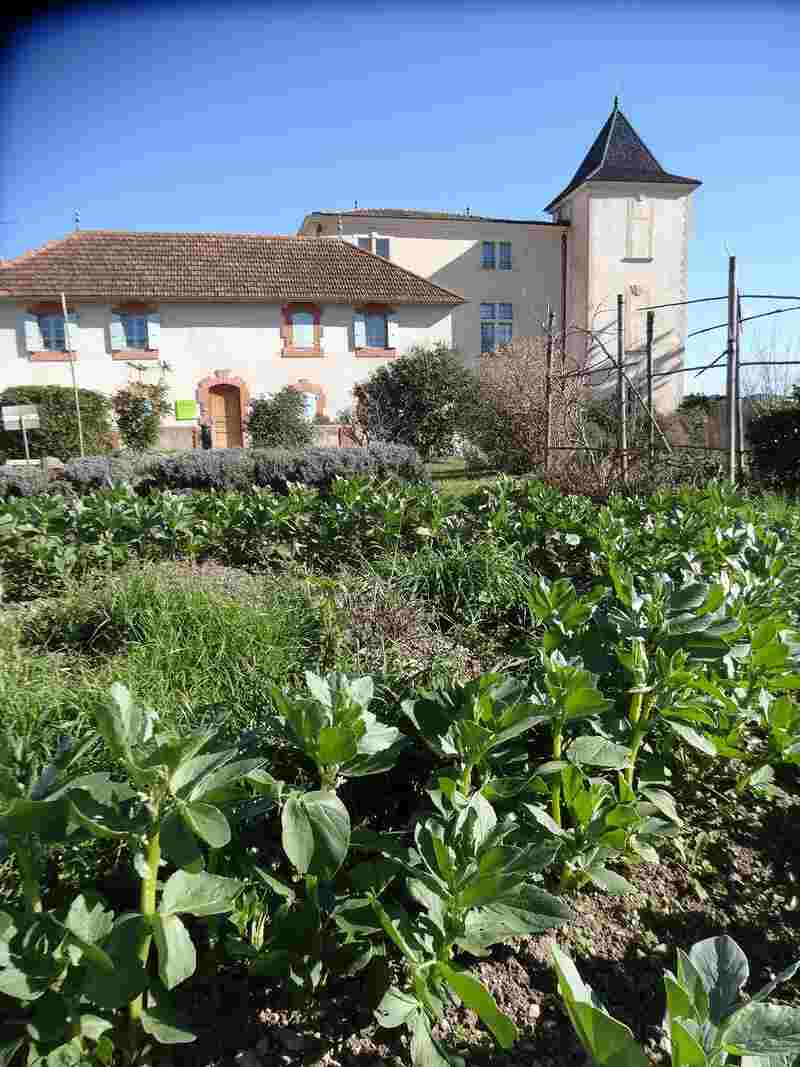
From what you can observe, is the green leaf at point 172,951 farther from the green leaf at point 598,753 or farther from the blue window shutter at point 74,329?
the blue window shutter at point 74,329

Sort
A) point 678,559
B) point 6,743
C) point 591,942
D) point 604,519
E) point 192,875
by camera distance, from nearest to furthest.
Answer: point 192,875
point 6,743
point 591,942
point 678,559
point 604,519

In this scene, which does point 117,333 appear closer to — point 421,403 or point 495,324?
point 421,403

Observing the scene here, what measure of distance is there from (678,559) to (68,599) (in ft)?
9.43

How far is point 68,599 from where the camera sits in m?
3.59

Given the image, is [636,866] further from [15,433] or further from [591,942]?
[15,433]

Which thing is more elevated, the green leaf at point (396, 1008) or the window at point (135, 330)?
the window at point (135, 330)

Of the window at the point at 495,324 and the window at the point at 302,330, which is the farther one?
the window at the point at 495,324

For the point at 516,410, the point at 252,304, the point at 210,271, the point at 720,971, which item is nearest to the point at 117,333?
the point at 210,271

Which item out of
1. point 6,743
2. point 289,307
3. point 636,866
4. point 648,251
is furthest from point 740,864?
point 648,251

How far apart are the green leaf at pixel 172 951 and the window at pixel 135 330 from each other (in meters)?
23.4

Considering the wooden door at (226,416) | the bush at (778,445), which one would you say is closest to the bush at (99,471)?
the bush at (778,445)

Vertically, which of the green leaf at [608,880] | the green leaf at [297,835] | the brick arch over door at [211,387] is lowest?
the green leaf at [608,880]

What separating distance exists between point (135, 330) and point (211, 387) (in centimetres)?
279

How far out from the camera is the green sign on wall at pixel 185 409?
22.6 meters
